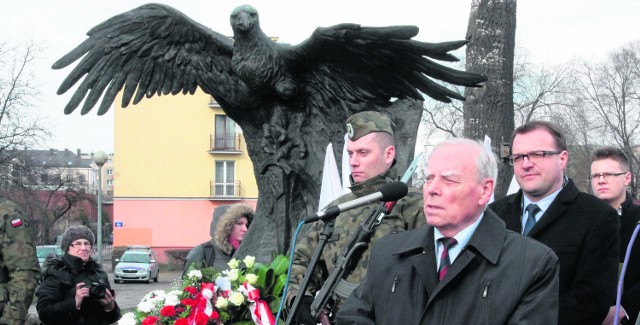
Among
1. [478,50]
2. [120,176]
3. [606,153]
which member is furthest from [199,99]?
[606,153]

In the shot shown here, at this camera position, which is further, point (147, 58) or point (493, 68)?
point (493, 68)

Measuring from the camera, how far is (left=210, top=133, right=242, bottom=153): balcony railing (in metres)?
42.1

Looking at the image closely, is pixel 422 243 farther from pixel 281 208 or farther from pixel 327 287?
pixel 281 208

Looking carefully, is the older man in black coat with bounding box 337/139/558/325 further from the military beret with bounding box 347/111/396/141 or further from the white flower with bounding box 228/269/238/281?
the white flower with bounding box 228/269/238/281

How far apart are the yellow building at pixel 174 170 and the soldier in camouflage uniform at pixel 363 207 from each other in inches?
1428

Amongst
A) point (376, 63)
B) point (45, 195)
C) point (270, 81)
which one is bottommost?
point (45, 195)

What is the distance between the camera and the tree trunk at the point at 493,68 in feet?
28.6

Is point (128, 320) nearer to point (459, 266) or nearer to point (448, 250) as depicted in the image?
point (448, 250)

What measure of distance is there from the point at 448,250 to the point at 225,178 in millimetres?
40937

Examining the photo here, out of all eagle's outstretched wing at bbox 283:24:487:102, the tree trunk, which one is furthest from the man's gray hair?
the tree trunk

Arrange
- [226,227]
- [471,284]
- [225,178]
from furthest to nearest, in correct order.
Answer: [225,178], [226,227], [471,284]

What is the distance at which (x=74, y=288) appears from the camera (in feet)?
19.6

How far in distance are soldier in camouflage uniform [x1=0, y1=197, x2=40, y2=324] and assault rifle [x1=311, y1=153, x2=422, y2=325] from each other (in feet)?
8.71

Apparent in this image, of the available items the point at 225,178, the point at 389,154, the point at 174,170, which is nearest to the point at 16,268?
the point at 389,154
